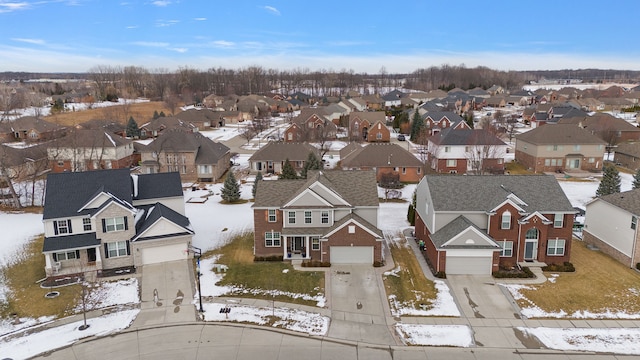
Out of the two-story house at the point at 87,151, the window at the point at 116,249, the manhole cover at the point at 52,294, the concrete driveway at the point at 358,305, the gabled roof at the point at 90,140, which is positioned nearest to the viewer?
the concrete driveway at the point at 358,305

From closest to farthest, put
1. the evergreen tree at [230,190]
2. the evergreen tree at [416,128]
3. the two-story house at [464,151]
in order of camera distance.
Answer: the evergreen tree at [230,190], the two-story house at [464,151], the evergreen tree at [416,128]

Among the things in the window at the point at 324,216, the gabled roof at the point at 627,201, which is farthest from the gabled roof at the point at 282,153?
the gabled roof at the point at 627,201

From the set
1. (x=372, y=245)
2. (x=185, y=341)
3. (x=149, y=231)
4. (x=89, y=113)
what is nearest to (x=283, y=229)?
(x=372, y=245)

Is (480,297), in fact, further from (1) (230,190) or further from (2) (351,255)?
(1) (230,190)

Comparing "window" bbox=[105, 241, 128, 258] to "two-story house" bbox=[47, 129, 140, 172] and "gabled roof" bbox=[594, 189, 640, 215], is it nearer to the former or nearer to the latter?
"two-story house" bbox=[47, 129, 140, 172]

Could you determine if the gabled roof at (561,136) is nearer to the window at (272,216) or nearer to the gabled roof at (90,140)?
the window at (272,216)

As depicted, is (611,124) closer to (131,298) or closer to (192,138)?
(192,138)

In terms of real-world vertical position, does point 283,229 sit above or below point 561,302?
above
